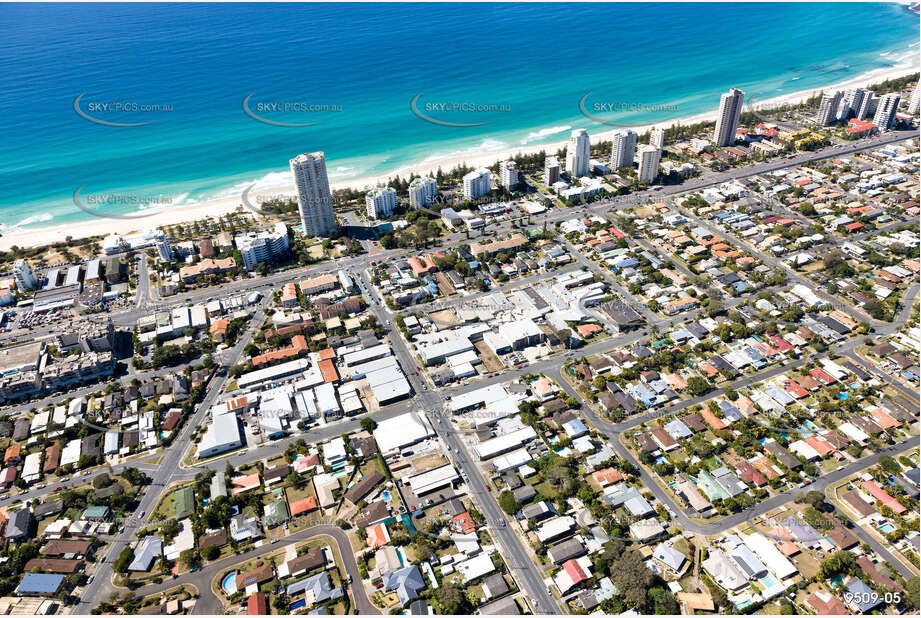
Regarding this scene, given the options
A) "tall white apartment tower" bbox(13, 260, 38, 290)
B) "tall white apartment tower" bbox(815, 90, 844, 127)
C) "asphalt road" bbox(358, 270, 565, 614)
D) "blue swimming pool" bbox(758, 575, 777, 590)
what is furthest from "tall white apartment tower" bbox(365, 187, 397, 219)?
"tall white apartment tower" bbox(815, 90, 844, 127)

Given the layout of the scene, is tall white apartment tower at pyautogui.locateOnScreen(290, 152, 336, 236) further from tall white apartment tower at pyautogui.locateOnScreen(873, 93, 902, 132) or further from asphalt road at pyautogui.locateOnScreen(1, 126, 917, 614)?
tall white apartment tower at pyautogui.locateOnScreen(873, 93, 902, 132)

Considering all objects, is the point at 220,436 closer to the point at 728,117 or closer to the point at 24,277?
the point at 24,277

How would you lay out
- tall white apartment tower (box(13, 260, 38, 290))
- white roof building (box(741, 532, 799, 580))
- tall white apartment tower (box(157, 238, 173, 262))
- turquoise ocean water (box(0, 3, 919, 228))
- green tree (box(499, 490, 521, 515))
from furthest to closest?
turquoise ocean water (box(0, 3, 919, 228)) → tall white apartment tower (box(157, 238, 173, 262)) → tall white apartment tower (box(13, 260, 38, 290)) → green tree (box(499, 490, 521, 515)) → white roof building (box(741, 532, 799, 580))

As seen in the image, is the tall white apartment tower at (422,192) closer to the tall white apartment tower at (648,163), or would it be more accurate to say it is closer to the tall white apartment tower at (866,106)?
the tall white apartment tower at (648,163)

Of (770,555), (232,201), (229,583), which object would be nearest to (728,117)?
(770,555)

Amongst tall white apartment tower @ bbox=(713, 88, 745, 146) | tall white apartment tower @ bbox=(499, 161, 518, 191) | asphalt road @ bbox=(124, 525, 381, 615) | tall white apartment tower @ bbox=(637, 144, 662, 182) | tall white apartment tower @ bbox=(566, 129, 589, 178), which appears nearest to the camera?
asphalt road @ bbox=(124, 525, 381, 615)

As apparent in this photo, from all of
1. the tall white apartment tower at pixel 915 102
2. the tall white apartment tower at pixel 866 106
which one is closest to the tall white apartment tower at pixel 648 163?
the tall white apartment tower at pixel 866 106
